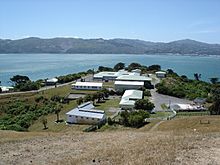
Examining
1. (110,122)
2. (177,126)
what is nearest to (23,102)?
(110,122)

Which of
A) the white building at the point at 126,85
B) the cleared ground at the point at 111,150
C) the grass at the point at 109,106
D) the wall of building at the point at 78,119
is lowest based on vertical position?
the grass at the point at 109,106

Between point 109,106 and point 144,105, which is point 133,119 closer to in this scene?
point 144,105

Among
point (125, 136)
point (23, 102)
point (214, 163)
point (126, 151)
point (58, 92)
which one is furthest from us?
point (58, 92)

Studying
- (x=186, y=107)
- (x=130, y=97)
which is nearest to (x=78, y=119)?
(x=130, y=97)

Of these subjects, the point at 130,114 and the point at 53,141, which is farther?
the point at 130,114

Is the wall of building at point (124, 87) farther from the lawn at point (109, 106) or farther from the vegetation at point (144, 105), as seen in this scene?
the vegetation at point (144, 105)

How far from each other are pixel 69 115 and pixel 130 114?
22.7 ft

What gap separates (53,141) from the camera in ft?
46.1

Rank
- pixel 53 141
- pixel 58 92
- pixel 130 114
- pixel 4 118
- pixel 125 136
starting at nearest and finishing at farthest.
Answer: pixel 53 141 < pixel 125 136 < pixel 130 114 < pixel 4 118 < pixel 58 92

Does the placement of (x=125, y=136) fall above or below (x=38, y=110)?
above

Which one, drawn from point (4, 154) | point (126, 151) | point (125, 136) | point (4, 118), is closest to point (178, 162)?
point (126, 151)


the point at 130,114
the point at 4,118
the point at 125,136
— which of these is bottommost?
the point at 4,118

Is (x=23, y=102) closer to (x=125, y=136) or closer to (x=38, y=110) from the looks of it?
(x=38, y=110)

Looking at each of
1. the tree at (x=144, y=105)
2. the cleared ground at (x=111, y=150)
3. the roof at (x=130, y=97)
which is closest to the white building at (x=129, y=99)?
the roof at (x=130, y=97)
